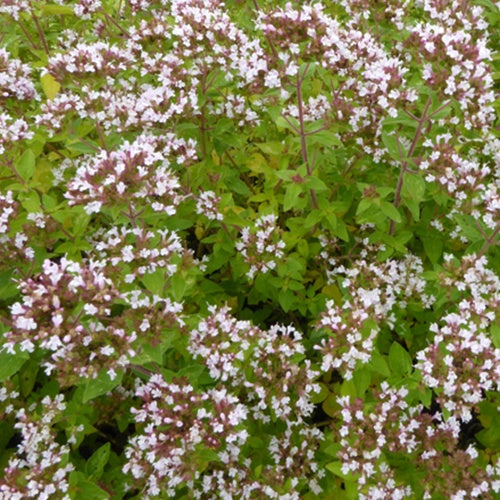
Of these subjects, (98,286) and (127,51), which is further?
(127,51)

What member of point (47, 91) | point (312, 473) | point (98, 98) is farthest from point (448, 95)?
point (47, 91)

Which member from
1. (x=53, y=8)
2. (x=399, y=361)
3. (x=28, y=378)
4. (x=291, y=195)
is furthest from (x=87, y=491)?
(x=53, y=8)

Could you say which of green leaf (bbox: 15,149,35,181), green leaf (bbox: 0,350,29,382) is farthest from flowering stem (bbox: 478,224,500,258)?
green leaf (bbox: 15,149,35,181)

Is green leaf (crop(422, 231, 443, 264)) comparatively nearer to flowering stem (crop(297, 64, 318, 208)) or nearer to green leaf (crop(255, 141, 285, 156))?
flowering stem (crop(297, 64, 318, 208))

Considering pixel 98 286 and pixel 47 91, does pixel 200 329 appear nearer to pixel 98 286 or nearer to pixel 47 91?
pixel 98 286

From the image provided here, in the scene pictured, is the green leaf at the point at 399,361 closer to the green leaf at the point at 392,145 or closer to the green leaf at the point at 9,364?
the green leaf at the point at 392,145

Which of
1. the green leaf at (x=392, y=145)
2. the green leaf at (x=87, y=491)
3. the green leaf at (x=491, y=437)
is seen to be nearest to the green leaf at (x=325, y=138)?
the green leaf at (x=392, y=145)
